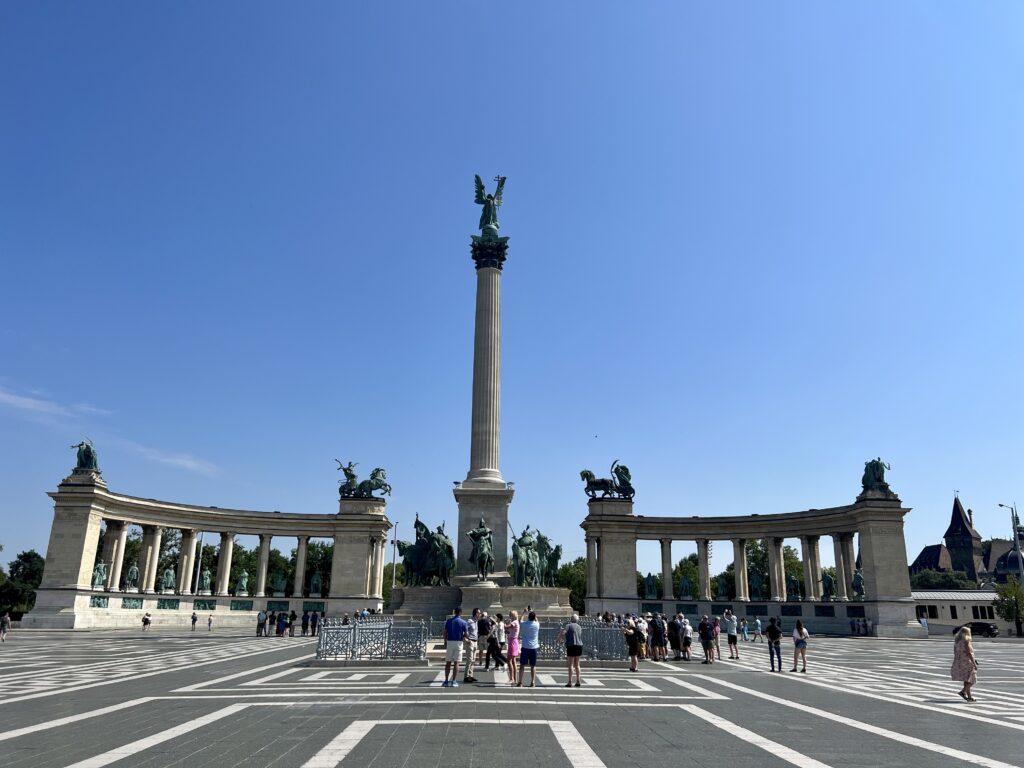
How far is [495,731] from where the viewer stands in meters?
12.5

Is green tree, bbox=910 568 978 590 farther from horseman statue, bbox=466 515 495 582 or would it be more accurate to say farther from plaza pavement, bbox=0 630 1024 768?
plaza pavement, bbox=0 630 1024 768

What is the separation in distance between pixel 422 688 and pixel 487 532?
23.5 meters

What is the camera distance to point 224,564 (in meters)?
73.7

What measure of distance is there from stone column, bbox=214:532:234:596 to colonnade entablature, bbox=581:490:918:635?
124 ft

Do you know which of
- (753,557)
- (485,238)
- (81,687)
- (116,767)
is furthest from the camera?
(753,557)

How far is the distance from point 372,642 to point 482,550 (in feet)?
52.6

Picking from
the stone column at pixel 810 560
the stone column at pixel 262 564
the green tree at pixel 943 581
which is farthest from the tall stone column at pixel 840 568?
the green tree at pixel 943 581

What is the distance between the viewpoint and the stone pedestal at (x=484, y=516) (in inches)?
1767

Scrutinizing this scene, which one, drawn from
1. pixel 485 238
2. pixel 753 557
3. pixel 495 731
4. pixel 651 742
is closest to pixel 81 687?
pixel 495 731

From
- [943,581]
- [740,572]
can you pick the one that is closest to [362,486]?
[740,572]

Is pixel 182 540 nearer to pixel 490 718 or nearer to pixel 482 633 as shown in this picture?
pixel 482 633

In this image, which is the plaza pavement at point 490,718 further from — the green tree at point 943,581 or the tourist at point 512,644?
the green tree at point 943,581

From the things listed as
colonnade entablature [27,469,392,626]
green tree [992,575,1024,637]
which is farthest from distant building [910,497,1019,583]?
colonnade entablature [27,469,392,626]

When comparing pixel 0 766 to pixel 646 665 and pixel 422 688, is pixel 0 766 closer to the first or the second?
pixel 422 688
